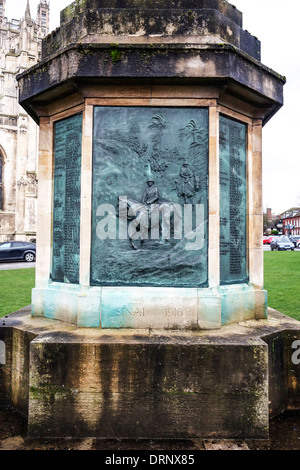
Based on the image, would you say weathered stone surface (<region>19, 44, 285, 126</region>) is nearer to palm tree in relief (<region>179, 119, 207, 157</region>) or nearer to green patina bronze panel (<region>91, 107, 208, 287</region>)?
green patina bronze panel (<region>91, 107, 208, 287</region>)

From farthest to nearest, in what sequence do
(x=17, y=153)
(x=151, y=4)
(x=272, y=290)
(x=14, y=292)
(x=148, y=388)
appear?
(x=17, y=153) → (x=272, y=290) → (x=14, y=292) → (x=151, y=4) → (x=148, y=388)

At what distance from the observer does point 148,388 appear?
Answer: 3482mm

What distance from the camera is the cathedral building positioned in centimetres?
3847

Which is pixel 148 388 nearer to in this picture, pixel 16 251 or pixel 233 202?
pixel 233 202

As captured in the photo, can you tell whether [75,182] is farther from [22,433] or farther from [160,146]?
[22,433]

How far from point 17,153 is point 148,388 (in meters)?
40.4

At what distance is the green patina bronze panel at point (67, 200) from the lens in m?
4.49

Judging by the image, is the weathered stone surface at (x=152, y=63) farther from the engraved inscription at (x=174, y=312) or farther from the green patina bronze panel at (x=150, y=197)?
the engraved inscription at (x=174, y=312)

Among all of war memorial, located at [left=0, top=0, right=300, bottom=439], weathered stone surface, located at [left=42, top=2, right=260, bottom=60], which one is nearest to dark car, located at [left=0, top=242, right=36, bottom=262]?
war memorial, located at [left=0, top=0, right=300, bottom=439]

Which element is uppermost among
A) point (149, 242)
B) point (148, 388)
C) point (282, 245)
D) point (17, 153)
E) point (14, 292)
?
point (17, 153)

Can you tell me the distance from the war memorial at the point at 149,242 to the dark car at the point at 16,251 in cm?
2209

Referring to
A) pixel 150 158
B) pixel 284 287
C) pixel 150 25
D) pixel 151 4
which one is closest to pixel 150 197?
pixel 150 158

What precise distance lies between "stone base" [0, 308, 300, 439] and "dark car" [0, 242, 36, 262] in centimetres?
2342

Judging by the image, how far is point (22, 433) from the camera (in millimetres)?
3502
